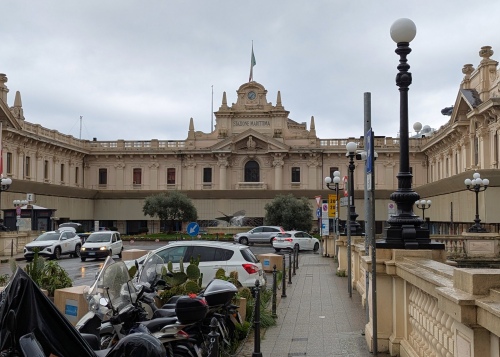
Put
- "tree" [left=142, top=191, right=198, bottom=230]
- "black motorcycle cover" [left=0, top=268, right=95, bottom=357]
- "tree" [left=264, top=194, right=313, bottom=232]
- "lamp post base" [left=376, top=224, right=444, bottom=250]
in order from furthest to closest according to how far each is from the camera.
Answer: "tree" [left=142, top=191, right=198, bottom=230]
"tree" [left=264, top=194, right=313, bottom=232]
"lamp post base" [left=376, top=224, right=444, bottom=250]
"black motorcycle cover" [left=0, top=268, right=95, bottom=357]

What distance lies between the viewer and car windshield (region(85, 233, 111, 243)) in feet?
101

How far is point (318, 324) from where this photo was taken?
11.5m

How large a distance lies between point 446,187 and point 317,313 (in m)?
33.1

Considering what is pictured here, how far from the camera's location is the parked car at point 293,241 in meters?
36.4

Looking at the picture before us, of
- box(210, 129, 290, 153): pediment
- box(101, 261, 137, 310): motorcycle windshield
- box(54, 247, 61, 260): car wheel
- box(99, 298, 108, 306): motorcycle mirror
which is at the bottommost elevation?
box(54, 247, 61, 260): car wheel

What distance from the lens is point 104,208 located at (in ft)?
210

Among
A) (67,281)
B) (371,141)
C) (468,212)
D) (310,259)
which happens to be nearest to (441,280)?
(371,141)

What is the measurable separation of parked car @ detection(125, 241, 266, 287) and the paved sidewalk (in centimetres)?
111

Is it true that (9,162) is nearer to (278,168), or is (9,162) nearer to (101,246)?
(101,246)

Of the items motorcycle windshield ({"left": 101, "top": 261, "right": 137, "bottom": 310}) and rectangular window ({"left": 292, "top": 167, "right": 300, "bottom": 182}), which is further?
rectangular window ({"left": 292, "top": 167, "right": 300, "bottom": 182})

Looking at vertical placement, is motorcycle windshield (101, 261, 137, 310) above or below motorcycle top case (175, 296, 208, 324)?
above

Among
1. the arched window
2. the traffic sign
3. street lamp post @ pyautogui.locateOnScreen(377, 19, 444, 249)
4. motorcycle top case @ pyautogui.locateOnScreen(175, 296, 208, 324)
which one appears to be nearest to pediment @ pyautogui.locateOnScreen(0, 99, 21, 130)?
the arched window

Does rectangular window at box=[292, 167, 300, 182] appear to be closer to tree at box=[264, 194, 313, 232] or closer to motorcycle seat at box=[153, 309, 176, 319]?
tree at box=[264, 194, 313, 232]

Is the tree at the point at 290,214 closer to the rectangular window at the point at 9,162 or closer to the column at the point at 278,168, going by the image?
the column at the point at 278,168
